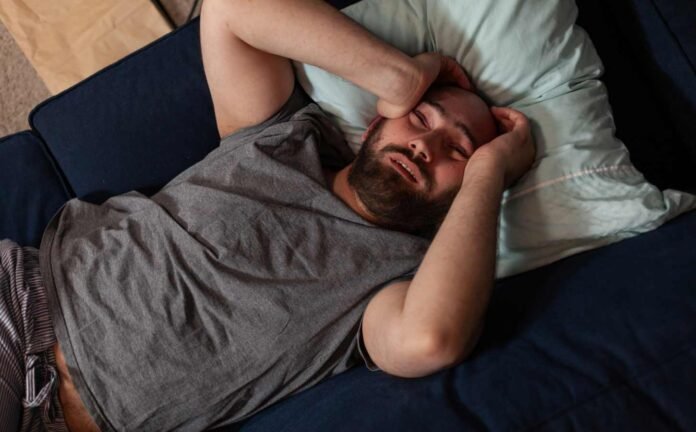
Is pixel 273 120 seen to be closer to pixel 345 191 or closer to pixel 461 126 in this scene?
pixel 345 191

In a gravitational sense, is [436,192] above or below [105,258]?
below

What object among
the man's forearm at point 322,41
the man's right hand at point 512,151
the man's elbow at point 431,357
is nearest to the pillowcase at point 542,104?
the man's right hand at point 512,151

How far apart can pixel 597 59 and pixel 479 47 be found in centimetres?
25

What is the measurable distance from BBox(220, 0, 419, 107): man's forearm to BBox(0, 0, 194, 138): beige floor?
0.77 m

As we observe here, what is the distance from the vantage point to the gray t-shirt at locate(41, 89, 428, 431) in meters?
0.97

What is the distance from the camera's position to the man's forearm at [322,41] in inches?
39.8

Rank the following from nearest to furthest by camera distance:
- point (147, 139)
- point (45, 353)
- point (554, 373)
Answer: point (554, 373)
point (45, 353)
point (147, 139)

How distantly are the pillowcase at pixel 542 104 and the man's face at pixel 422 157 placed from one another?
0.33 ft

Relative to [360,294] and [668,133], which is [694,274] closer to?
[668,133]

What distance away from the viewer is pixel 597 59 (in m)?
1.11

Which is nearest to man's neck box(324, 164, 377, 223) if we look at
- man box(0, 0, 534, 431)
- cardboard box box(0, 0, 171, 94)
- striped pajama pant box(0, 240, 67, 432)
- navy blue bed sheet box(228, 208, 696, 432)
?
man box(0, 0, 534, 431)

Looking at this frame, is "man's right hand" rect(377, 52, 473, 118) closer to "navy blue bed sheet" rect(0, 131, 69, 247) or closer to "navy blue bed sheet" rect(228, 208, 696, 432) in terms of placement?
"navy blue bed sheet" rect(228, 208, 696, 432)

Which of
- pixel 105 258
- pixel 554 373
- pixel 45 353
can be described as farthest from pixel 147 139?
pixel 554 373

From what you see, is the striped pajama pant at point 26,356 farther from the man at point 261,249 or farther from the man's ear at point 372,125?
the man's ear at point 372,125
